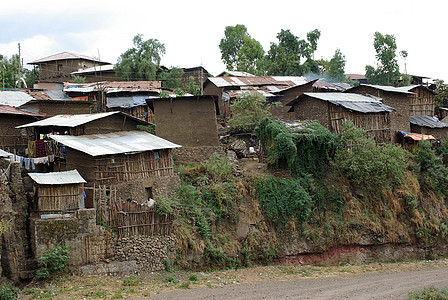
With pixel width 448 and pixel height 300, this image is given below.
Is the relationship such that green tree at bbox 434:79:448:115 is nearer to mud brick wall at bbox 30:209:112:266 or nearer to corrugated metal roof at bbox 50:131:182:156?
corrugated metal roof at bbox 50:131:182:156

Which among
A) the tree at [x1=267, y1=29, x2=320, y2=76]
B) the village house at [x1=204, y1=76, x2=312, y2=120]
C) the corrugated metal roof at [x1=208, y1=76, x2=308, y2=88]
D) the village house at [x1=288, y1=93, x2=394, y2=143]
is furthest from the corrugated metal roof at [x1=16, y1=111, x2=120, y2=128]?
the tree at [x1=267, y1=29, x2=320, y2=76]

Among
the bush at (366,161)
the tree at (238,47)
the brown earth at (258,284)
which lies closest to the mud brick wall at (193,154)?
the brown earth at (258,284)

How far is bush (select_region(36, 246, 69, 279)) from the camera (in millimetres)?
15495

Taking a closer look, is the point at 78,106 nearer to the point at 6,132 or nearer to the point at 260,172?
the point at 6,132

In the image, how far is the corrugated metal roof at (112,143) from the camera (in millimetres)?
18578

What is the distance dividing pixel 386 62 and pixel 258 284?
38598 millimetres

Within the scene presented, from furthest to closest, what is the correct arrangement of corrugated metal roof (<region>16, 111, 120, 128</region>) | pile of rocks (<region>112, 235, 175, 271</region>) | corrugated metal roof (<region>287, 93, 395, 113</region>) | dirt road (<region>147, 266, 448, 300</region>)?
corrugated metal roof (<region>287, 93, 395, 113</region>) → corrugated metal roof (<region>16, 111, 120, 128</region>) → pile of rocks (<region>112, 235, 175, 271</region>) → dirt road (<region>147, 266, 448, 300</region>)

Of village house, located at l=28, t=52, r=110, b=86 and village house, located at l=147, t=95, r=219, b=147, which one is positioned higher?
village house, located at l=28, t=52, r=110, b=86

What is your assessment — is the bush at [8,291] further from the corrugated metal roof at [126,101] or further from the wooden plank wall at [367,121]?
the wooden plank wall at [367,121]

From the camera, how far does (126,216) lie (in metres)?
18.0

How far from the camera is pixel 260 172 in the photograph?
24.5m

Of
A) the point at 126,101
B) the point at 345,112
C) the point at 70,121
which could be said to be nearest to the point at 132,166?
the point at 70,121

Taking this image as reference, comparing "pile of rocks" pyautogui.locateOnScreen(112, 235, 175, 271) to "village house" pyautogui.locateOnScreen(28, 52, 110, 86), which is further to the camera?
"village house" pyautogui.locateOnScreen(28, 52, 110, 86)

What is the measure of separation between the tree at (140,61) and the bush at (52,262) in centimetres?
2577
